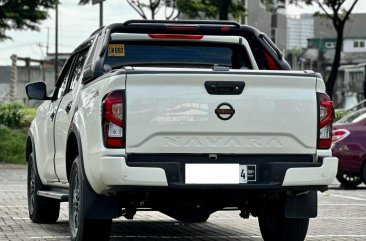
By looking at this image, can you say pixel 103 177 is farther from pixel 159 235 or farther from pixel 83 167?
pixel 159 235

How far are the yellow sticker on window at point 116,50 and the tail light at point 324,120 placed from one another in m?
2.22

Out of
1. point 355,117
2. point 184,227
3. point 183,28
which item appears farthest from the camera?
point 355,117

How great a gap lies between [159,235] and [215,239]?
1.95 feet

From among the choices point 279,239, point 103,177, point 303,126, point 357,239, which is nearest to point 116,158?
point 103,177

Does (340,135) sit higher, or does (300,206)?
(300,206)

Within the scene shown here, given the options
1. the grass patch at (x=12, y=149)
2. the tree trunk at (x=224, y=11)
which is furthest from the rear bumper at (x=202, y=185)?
the tree trunk at (x=224, y=11)

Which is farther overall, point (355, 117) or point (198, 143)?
point (355, 117)

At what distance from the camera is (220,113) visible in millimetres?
7906

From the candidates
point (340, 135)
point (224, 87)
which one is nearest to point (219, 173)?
point (224, 87)

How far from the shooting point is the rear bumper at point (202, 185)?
7.78 m

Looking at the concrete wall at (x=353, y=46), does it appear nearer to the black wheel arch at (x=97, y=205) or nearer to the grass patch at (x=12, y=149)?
the grass patch at (x=12, y=149)

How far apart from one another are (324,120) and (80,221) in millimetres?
2066

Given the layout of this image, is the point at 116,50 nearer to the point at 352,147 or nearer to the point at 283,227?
the point at 283,227

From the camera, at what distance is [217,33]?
964cm
